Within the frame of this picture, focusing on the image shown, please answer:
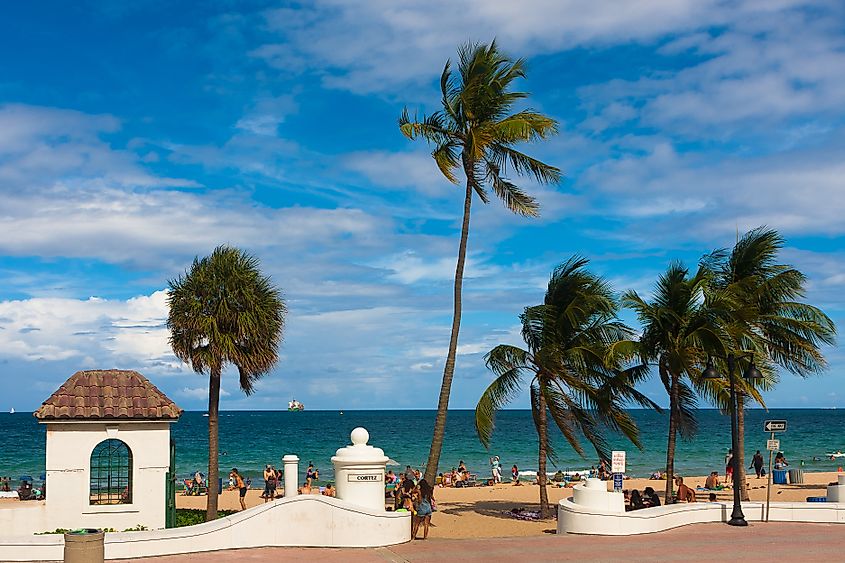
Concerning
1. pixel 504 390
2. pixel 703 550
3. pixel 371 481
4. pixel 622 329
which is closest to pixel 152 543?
pixel 371 481

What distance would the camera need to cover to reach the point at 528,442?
9988 centimetres

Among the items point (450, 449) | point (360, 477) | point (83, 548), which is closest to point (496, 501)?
point (360, 477)

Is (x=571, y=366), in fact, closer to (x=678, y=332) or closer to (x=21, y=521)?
(x=678, y=332)

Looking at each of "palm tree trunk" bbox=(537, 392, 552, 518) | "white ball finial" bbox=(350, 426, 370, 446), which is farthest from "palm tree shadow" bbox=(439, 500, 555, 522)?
"white ball finial" bbox=(350, 426, 370, 446)

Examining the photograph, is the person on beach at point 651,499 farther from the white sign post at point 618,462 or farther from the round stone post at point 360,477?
the round stone post at point 360,477

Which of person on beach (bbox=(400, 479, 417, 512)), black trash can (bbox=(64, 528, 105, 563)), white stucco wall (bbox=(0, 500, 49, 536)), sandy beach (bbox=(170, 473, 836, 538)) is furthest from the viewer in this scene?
sandy beach (bbox=(170, 473, 836, 538))

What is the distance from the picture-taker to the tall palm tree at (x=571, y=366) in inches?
960

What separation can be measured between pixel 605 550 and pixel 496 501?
625 inches

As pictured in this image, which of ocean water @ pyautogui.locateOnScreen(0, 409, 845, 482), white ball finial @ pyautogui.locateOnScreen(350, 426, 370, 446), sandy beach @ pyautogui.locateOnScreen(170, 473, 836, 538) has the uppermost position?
white ball finial @ pyautogui.locateOnScreen(350, 426, 370, 446)

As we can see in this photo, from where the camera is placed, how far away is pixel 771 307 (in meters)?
27.2

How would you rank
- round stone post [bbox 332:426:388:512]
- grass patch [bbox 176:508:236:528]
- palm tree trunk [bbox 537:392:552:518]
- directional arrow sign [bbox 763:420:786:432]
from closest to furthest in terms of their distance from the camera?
round stone post [bbox 332:426:388:512]
directional arrow sign [bbox 763:420:786:432]
grass patch [bbox 176:508:236:528]
palm tree trunk [bbox 537:392:552:518]

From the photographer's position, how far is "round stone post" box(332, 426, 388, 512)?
18.0 metres

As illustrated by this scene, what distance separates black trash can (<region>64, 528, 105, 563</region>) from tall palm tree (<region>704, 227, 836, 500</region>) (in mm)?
18658

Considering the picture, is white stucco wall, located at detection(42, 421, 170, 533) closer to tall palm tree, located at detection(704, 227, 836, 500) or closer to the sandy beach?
the sandy beach
